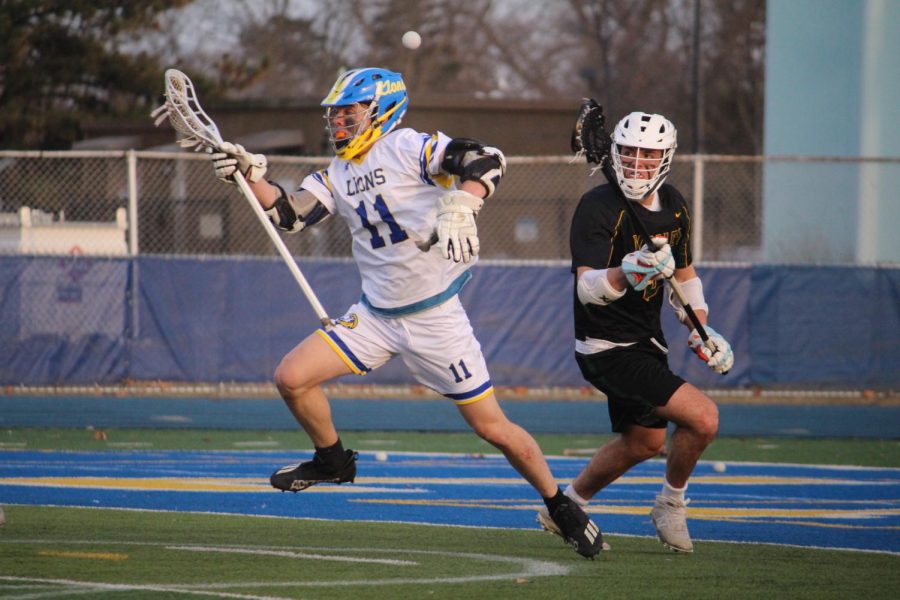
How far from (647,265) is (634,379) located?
0.82 m

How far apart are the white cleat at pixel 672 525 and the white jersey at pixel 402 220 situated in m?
1.60

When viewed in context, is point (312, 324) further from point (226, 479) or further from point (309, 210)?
point (309, 210)

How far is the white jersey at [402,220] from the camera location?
24.3 feet

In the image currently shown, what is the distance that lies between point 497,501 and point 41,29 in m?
16.9

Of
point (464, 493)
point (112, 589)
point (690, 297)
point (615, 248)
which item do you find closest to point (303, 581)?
point (112, 589)

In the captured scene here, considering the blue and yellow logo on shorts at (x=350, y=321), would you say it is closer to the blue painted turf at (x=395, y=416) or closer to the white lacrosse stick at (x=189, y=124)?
the white lacrosse stick at (x=189, y=124)

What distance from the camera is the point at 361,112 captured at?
7535mm

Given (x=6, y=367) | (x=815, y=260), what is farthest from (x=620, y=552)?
(x=815, y=260)

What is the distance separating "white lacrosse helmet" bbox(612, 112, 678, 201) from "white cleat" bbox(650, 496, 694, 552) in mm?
1626

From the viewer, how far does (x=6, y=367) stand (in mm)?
16453

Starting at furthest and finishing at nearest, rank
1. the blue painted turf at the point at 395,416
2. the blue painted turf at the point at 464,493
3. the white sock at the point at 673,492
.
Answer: the blue painted turf at the point at 395,416
the blue painted turf at the point at 464,493
the white sock at the point at 673,492

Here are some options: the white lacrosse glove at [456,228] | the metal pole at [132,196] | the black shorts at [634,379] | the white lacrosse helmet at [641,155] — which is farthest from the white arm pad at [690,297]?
the metal pole at [132,196]

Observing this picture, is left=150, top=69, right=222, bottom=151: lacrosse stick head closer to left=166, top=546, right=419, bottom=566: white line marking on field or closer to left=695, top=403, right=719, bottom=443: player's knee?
left=166, top=546, right=419, bottom=566: white line marking on field

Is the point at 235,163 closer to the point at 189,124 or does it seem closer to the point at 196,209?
the point at 189,124
